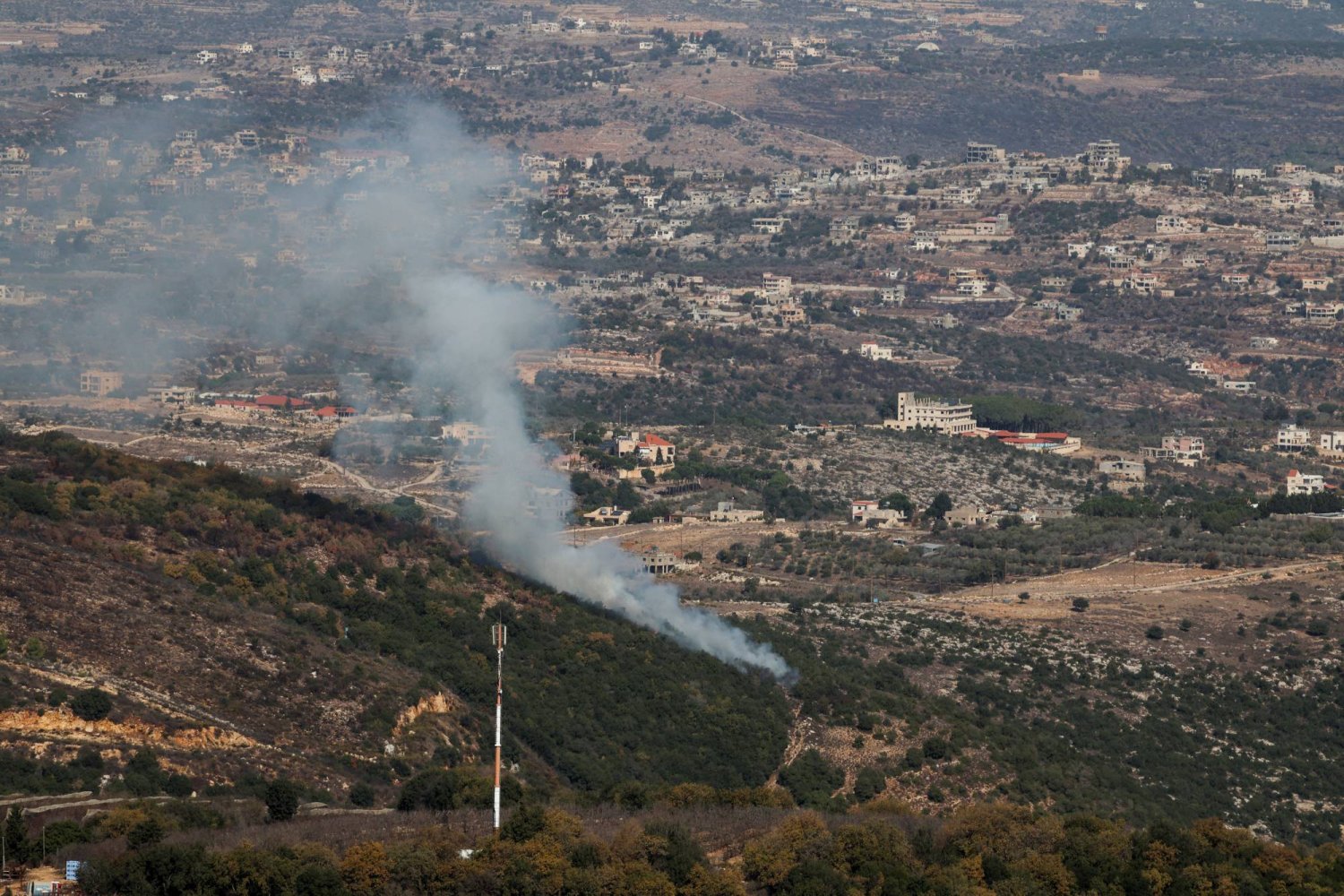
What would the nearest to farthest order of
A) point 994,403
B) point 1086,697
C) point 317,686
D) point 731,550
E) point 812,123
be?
point 317,686
point 1086,697
point 731,550
point 994,403
point 812,123

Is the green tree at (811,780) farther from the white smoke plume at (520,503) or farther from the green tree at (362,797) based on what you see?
the green tree at (362,797)

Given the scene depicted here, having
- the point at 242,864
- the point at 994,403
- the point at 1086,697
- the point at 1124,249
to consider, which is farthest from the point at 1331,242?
the point at 242,864

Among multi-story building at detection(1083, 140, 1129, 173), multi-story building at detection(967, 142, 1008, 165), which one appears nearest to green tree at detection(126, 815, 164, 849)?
multi-story building at detection(1083, 140, 1129, 173)

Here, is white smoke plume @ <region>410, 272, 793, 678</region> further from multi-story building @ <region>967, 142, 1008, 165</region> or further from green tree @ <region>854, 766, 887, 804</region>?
multi-story building @ <region>967, 142, 1008, 165</region>

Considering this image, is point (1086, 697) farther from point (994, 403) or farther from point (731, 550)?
point (994, 403)

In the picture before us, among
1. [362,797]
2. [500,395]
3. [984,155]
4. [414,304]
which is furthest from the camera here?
[984,155]

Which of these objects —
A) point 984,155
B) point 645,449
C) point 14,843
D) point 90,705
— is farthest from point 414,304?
point 14,843

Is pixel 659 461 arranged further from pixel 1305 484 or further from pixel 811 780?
Answer: pixel 811 780
